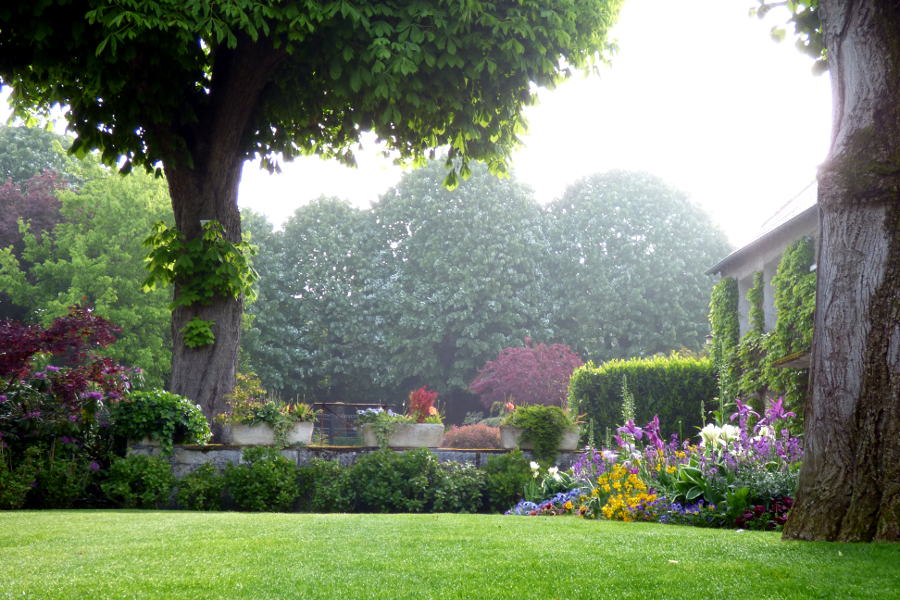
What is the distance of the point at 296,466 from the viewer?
9883 millimetres

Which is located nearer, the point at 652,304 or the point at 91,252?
the point at 91,252

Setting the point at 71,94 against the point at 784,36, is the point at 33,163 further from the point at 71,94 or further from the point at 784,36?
the point at 784,36

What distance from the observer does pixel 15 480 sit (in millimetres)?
8336

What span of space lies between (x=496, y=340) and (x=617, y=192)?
29.7 feet

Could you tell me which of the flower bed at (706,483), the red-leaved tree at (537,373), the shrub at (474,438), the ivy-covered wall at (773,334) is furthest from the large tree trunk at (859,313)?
the red-leaved tree at (537,373)

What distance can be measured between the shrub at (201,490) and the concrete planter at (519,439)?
384 centimetres

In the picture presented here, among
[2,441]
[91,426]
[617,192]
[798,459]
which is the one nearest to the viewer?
[798,459]

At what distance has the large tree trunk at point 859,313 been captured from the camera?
454cm

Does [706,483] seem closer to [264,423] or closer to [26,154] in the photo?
[264,423]

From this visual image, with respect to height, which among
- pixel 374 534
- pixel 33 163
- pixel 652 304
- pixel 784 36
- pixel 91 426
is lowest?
pixel 374 534

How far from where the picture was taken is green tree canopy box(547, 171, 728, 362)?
31.1m

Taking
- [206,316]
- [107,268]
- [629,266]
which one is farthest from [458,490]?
[629,266]

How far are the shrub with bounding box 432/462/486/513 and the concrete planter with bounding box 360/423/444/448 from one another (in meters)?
0.63

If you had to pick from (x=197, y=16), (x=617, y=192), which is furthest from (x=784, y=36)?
→ (x=617, y=192)
